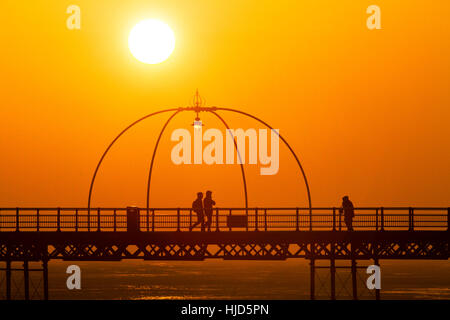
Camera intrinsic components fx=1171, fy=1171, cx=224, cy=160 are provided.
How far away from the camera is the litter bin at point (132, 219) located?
5541 cm

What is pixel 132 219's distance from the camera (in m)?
55.4

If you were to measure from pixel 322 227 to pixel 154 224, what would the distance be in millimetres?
7975

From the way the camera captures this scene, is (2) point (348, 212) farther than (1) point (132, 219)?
No

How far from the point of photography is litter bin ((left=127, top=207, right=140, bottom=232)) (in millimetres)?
55406

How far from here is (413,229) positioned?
55.5 m

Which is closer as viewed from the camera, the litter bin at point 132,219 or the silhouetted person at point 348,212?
the silhouetted person at point 348,212

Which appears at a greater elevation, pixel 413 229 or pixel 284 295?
pixel 413 229

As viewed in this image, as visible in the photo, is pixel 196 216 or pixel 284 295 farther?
pixel 284 295

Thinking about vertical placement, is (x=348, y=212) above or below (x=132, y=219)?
above

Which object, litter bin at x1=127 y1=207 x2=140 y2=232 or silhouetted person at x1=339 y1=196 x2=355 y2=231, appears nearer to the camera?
silhouetted person at x1=339 y1=196 x2=355 y2=231
